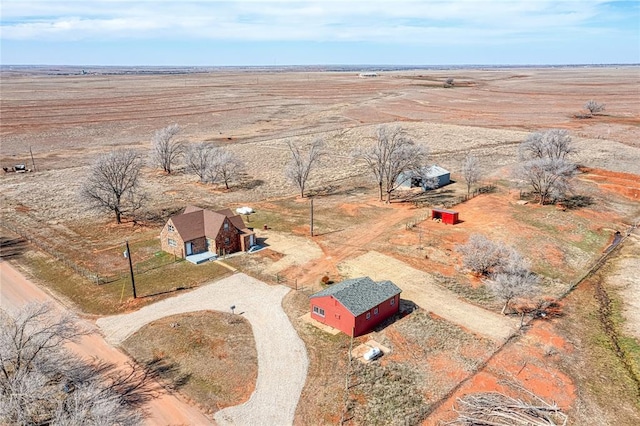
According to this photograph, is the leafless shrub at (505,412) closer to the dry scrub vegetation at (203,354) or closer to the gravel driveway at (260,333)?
the gravel driveway at (260,333)

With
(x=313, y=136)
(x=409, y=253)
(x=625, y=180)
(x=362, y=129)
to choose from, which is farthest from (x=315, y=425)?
(x=362, y=129)

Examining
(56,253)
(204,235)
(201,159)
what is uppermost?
(201,159)

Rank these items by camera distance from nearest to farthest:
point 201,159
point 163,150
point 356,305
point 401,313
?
point 356,305 → point 401,313 → point 201,159 → point 163,150

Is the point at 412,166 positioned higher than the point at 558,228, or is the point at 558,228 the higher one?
the point at 412,166

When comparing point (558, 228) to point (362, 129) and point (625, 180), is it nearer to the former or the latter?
point (625, 180)

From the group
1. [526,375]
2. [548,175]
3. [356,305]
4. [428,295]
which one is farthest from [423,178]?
[526,375]

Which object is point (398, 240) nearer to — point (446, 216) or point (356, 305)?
point (446, 216)

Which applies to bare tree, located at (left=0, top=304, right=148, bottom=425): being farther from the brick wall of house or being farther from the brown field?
the brick wall of house
